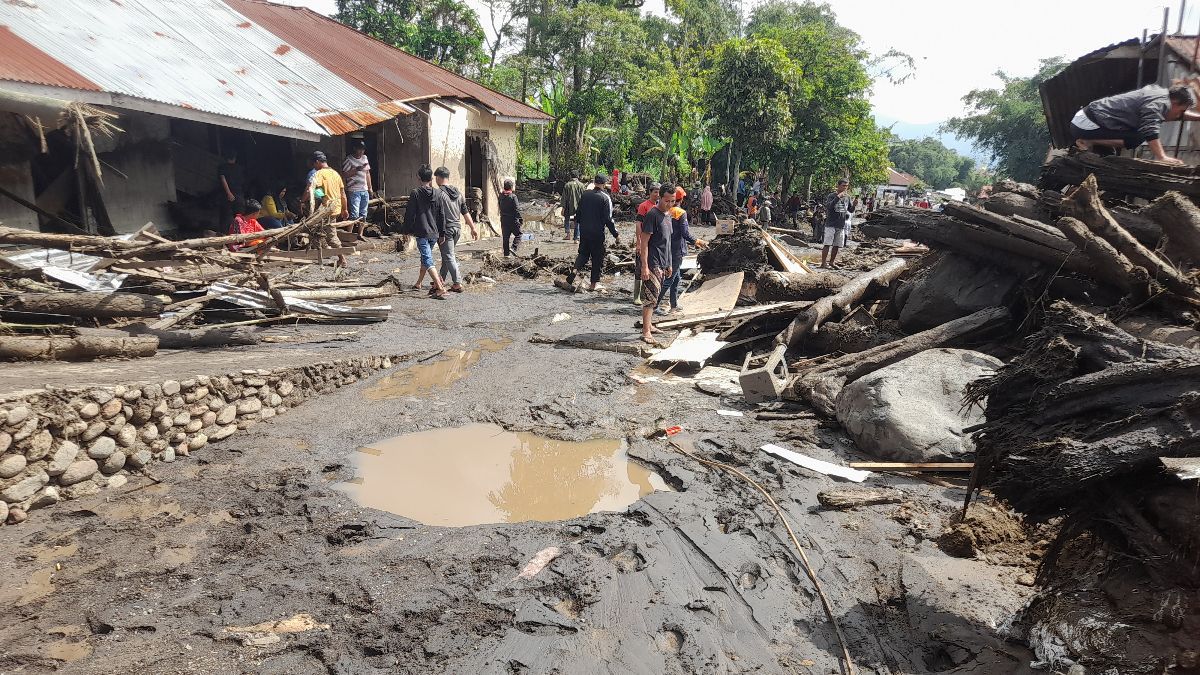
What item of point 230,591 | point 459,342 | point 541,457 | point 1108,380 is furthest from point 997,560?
point 459,342

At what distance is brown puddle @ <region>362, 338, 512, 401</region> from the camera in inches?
257

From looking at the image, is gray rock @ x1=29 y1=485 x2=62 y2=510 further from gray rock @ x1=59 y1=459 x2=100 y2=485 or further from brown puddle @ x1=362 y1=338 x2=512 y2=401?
brown puddle @ x1=362 y1=338 x2=512 y2=401

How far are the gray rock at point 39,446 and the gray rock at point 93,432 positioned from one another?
0.18m

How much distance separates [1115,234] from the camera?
212 inches

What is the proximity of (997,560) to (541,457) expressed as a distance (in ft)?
10.3

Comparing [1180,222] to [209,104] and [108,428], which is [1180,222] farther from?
[209,104]

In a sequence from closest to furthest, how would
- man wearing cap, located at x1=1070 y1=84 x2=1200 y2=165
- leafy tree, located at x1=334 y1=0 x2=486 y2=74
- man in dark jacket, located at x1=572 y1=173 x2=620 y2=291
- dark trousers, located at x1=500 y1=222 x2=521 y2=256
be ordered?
man wearing cap, located at x1=1070 y1=84 x2=1200 y2=165, man in dark jacket, located at x1=572 y1=173 x2=620 y2=291, dark trousers, located at x1=500 y1=222 x2=521 y2=256, leafy tree, located at x1=334 y1=0 x2=486 y2=74

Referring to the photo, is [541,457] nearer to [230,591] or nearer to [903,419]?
[230,591]

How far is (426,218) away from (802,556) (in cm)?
753

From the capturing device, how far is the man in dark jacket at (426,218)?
9.80 m

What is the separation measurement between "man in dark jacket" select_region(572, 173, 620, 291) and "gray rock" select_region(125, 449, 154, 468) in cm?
719

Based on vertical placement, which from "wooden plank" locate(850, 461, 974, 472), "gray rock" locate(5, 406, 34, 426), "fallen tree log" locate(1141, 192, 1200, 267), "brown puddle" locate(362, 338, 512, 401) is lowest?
"wooden plank" locate(850, 461, 974, 472)

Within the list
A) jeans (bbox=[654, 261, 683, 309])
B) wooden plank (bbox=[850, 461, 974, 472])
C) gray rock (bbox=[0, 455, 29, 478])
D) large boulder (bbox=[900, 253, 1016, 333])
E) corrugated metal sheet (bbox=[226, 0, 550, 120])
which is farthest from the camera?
corrugated metal sheet (bbox=[226, 0, 550, 120])

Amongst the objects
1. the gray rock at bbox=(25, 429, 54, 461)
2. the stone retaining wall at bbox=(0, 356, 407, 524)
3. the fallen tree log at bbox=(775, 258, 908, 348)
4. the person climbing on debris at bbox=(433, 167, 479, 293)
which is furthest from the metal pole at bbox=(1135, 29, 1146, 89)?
the gray rock at bbox=(25, 429, 54, 461)
